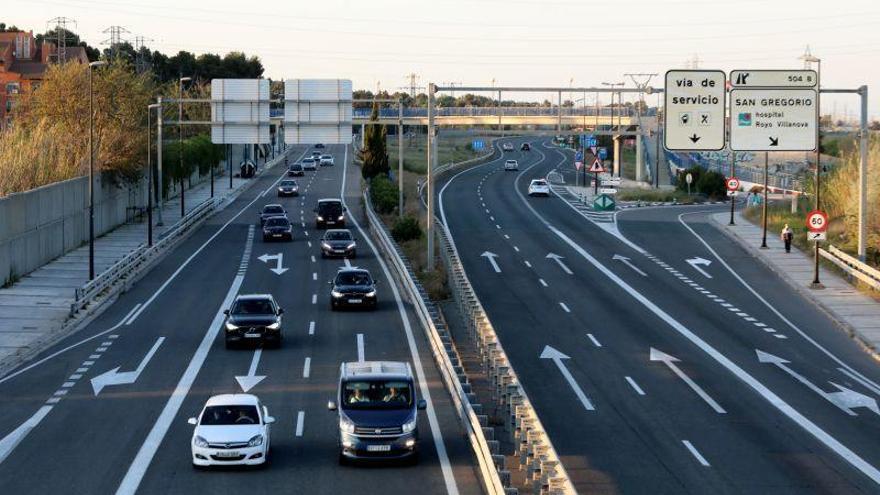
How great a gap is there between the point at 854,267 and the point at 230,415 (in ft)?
109

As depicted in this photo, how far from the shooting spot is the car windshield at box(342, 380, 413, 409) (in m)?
23.0

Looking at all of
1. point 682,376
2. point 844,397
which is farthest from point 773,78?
point 844,397

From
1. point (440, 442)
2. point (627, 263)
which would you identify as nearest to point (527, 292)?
point (627, 263)

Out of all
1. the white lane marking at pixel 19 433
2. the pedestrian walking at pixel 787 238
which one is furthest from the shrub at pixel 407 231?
the white lane marking at pixel 19 433

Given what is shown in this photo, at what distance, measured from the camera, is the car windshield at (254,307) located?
1409 inches

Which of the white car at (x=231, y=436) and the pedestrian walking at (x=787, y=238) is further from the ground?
the pedestrian walking at (x=787, y=238)

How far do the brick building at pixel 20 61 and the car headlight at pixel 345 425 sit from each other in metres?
109

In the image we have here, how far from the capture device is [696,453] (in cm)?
2436

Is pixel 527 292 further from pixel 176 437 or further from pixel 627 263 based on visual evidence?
pixel 176 437

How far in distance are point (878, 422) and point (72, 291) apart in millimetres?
31558

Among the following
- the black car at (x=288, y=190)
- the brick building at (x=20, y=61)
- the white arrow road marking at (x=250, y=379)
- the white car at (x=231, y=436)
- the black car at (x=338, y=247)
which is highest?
the brick building at (x=20, y=61)

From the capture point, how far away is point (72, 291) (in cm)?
4841

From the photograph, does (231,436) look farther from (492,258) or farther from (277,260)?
(492,258)

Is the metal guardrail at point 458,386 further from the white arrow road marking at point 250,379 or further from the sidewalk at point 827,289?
the sidewalk at point 827,289
